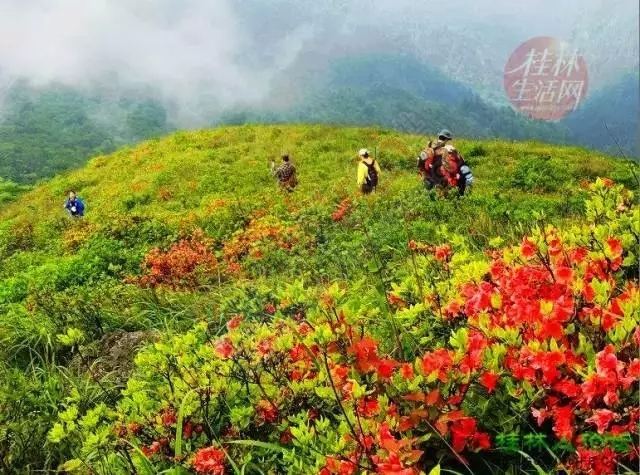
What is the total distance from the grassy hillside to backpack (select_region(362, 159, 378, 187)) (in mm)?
404

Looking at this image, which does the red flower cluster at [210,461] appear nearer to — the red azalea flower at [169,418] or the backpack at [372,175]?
the red azalea flower at [169,418]

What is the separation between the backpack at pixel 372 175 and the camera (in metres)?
17.5

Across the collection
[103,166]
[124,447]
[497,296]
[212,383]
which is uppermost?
[103,166]

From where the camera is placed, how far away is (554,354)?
288cm

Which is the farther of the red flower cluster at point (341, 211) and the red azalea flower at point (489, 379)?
the red flower cluster at point (341, 211)

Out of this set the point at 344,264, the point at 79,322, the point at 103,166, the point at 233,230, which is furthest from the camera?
the point at 103,166

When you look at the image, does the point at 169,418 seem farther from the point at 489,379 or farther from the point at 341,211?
the point at 341,211

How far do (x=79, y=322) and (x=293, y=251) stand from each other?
4.84 metres

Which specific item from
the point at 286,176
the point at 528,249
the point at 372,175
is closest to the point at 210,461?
the point at 528,249

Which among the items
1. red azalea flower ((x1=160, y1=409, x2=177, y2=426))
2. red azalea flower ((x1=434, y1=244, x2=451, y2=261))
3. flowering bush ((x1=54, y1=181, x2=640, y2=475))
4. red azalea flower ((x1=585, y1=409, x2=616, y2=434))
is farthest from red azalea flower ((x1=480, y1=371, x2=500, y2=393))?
red azalea flower ((x1=434, y1=244, x2=451, y2=261))

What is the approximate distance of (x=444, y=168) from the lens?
14.8m

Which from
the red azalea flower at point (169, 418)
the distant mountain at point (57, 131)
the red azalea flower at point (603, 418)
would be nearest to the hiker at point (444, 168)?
the red azalea flower at point (169, 418)

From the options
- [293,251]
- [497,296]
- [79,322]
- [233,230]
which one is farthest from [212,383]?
[233,230]

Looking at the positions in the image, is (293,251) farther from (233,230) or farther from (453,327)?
(453,327)
